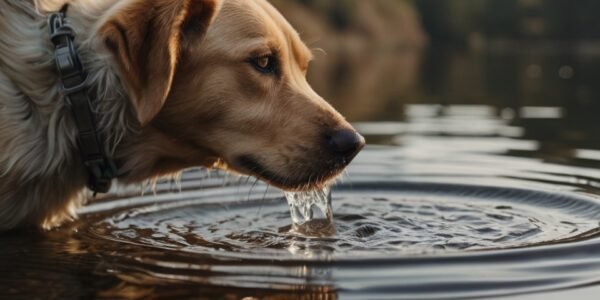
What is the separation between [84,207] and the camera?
6.73 m

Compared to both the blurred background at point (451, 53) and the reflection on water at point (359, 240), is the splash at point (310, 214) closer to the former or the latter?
the reflection on water at point (359, 240)

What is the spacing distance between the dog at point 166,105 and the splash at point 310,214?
0.71 metres

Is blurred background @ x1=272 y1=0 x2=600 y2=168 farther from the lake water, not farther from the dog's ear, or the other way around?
the dog's ear

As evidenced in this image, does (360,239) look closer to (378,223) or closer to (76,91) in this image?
(378,223)

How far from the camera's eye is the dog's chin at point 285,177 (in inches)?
196

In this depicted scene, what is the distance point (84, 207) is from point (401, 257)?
2934 millimetres

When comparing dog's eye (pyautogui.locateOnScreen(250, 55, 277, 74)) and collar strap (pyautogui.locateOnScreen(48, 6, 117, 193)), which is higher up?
dog's eye (pyautogui.locateOnScreen(250, 55, 277, 74))

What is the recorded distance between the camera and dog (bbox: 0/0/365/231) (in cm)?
484

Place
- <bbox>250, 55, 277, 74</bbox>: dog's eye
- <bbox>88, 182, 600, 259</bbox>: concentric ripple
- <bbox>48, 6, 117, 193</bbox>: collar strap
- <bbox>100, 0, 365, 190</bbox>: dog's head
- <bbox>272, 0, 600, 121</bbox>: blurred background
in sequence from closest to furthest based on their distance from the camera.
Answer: <bbox>48, 6, 117, 193</bbox>: collar strap, <bbox>100, 0, 365, 190</bbox>: dog's head, <bbox>250, 55, 277, 74</bbox>: dog's eye, <bbox>88, 182, 600, 259</bbox>: concentric ripple, <bbox>272, 0, 600, 121</bbox>: blurred background

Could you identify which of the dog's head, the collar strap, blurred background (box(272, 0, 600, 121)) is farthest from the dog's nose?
blurred background (box(272, 0, 600, 121))

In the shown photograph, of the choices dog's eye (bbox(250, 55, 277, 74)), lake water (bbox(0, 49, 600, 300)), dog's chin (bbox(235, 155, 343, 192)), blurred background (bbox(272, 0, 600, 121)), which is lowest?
lake water (bbox(0, 49, 600, 300))

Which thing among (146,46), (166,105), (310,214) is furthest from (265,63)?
(310,214)

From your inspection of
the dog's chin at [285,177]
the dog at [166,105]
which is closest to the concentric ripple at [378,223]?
the dog's chin at [285,177]

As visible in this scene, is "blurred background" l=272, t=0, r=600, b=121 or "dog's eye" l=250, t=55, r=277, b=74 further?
"blurred background" l=272, t=0, r=600, b=121
